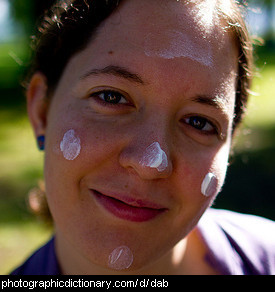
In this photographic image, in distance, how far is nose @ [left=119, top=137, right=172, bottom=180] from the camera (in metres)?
1.32

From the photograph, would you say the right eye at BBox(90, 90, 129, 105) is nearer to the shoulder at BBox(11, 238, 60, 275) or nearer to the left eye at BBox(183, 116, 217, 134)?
the left eye at BBox(183, 116, 217, 134)

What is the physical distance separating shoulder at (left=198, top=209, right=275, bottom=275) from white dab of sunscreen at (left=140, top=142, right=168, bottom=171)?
0.68 meters

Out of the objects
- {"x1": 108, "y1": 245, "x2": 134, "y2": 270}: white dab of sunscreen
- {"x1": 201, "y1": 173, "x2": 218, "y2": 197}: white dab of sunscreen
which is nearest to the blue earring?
{"x1": 108, "y1": 245, "x2": 134, "y2": 270}: white dab of sunscreen

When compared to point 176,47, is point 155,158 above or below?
below

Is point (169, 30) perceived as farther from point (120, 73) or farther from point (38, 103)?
point (38, 103)

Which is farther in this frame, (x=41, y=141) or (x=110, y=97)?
(x=41, y=141)

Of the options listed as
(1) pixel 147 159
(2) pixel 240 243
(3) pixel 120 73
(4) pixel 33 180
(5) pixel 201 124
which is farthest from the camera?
(4) pixel 33 180

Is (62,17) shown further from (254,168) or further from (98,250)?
(254,168)

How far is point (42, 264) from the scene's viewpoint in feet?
6.15

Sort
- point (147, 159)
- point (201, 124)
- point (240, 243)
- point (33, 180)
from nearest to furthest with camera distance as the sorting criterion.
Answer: point (147, 159)
point (201, 124)
point (240, 243)
point (33, 180)

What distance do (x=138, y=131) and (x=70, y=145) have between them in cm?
28

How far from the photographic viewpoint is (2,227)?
4.02 meters

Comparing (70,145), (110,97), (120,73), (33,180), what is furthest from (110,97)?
(33,180)

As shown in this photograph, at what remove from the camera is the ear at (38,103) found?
6.12 ft
